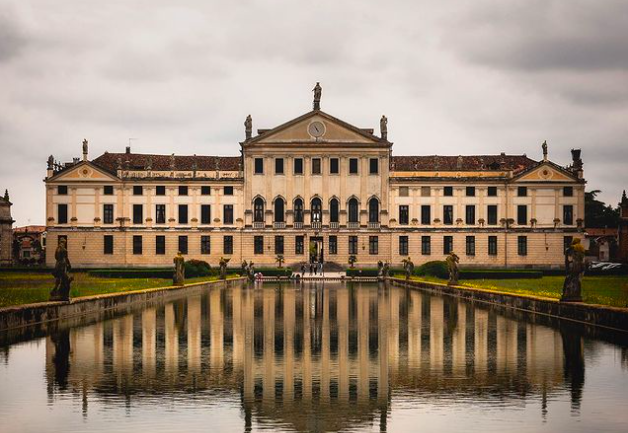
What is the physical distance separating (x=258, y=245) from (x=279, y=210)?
3449 mm

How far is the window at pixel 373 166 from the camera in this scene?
74.4 metres

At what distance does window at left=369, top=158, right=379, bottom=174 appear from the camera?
74438mm

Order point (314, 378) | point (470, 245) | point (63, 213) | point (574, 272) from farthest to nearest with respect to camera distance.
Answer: point (470, 245) → point (63, 213) → point (574, 272) → point (314, 378)

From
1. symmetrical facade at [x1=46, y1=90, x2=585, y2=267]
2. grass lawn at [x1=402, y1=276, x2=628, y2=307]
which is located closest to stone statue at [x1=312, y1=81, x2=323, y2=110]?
symmetrical facade at [x1=46, y1=90, x2=585, y2=267]

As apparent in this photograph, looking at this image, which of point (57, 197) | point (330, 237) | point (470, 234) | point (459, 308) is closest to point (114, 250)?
point (57, 197)

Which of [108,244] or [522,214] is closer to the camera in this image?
[108,244]

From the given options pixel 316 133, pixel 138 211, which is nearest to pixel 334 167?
pixel 316 133

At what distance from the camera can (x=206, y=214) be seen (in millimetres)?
74438

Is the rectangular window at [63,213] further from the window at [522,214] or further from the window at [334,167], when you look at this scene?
the window at [522,214]

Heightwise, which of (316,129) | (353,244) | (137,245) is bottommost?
(353,244)

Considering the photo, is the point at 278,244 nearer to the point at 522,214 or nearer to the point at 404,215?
the point at 404,215

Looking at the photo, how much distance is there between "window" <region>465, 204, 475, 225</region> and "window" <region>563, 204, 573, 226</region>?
7567 mm

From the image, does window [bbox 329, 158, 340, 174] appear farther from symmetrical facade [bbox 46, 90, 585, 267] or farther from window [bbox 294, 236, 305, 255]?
window [bbox 294, 236, 305, 255]

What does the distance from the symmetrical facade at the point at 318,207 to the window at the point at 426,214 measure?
0.39 feet
